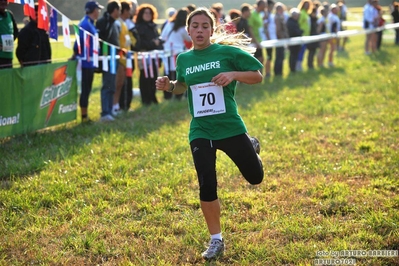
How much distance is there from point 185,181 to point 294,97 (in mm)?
6905

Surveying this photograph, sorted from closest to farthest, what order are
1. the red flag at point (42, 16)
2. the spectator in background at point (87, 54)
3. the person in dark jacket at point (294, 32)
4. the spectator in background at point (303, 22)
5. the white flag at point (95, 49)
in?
the red flag at point (42, 16) < the white flag at point (95, 49) < the spectator in background at point (87, 54) < the person in dark jacket at point (294, 32) < the spectator in background at point (303, 22)

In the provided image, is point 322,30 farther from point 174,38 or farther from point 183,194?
point 183,194

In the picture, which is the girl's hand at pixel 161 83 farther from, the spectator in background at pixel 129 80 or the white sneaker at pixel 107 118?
the spectator in background at pixel 129 80

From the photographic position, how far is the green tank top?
29.0 ft

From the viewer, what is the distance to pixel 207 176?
481 centimetres

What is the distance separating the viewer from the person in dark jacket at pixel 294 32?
18.5 m

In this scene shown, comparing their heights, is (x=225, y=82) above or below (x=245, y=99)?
above

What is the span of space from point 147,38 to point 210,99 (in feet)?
25.9

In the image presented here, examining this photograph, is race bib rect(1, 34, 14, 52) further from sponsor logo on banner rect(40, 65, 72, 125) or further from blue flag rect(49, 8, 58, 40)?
sponsor logo on banner rect(40, 65, 72, 125)

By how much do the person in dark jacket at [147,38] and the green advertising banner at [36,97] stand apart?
93.4 inches

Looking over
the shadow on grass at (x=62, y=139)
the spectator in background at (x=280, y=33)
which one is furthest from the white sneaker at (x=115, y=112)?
the spectator in background at (x=280, y=33)

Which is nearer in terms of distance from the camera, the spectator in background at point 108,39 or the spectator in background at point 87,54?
the spectator in background at point 87,54

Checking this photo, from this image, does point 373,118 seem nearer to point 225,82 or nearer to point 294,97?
point 294,97

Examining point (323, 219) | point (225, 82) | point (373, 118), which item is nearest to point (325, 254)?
point (323, 219)
